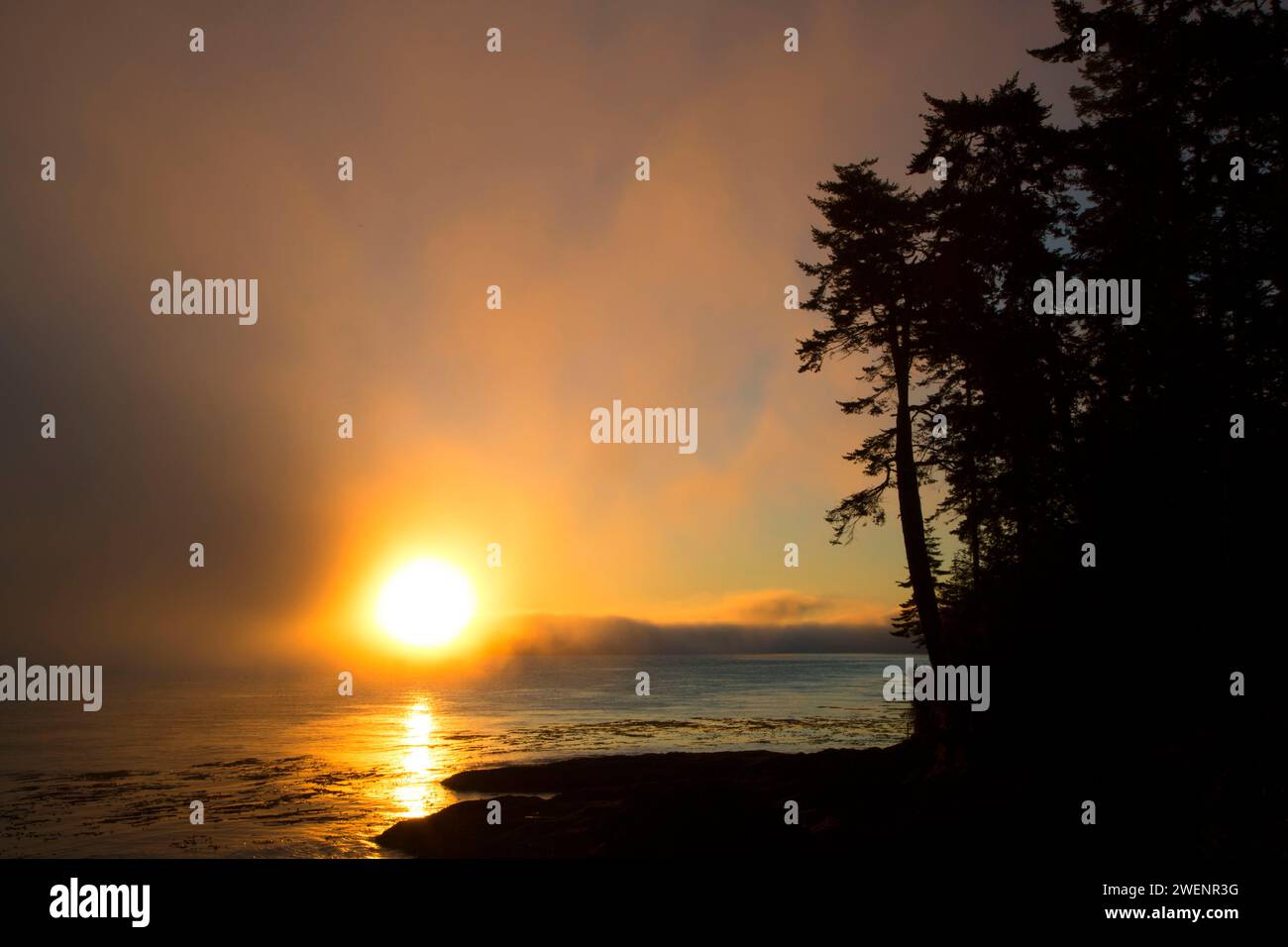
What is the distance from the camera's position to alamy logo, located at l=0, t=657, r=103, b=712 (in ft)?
386

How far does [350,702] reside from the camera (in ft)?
365

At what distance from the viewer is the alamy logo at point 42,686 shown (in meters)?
118

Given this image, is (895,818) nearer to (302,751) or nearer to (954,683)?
(954,683)

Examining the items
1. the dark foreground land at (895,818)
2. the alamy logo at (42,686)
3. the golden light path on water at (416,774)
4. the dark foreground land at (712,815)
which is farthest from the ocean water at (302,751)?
the alamy logo at (42,686)

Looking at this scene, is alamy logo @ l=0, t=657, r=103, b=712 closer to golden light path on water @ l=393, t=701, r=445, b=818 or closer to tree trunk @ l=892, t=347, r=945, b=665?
golden light path on water @ l=393, t=701, r=445, b=818

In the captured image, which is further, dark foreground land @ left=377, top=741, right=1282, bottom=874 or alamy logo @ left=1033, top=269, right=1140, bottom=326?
alamy logo @ left=1033, top=269, right=1140, bottom=326

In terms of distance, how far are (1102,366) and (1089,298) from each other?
187cm

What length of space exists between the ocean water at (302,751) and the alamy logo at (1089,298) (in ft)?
82.8

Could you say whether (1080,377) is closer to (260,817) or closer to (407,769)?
(260,817)

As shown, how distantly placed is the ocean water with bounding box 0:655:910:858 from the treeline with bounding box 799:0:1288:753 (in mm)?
20128

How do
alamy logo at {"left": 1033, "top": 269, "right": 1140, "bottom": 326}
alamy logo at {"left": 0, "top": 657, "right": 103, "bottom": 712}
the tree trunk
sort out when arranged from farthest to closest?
alamy logo at {"left": 0, "top": 657, "right": 103, "bottom": 712}
the tree trunk
alamy logo at {"left": 1033, "top": 269, "right": 1140, "bottom": 326}
